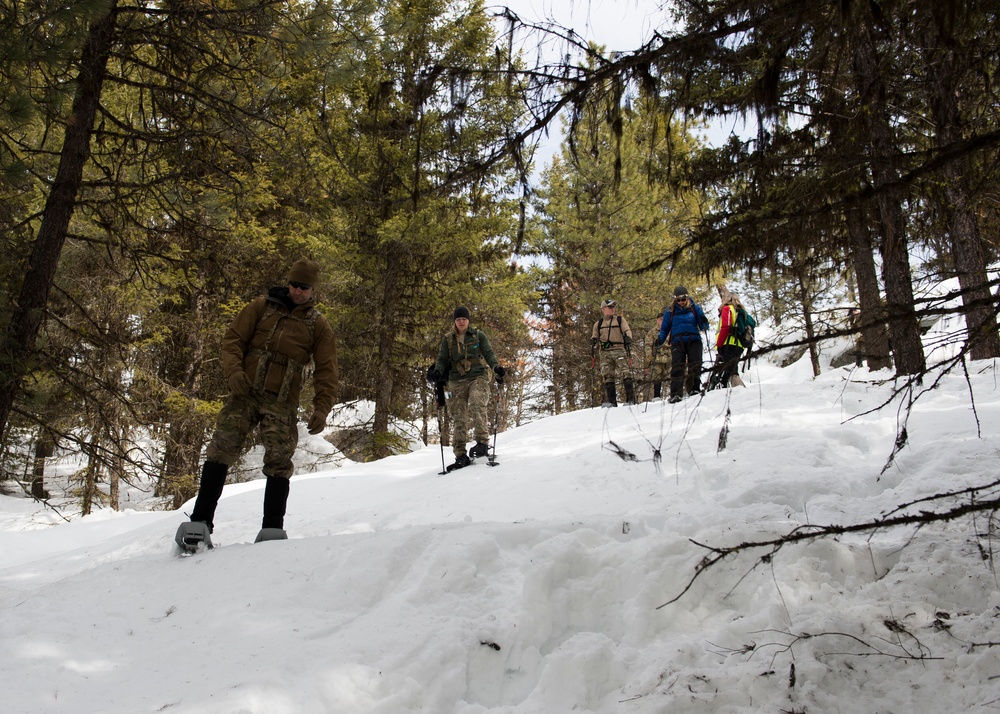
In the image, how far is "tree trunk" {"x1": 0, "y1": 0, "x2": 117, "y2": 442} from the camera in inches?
171

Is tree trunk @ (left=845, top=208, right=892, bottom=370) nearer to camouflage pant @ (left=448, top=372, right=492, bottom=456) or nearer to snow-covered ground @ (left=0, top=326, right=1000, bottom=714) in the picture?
snow-covered ground @ (left=0, top=326, right=1000, bottom=714)

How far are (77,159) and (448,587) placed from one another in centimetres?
419

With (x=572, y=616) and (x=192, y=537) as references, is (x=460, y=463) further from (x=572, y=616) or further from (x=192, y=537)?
(x=572, y=616)

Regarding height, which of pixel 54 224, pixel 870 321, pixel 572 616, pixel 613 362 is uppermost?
pixel 54 224

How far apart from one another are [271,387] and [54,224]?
1.99m

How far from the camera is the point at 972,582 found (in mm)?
2932

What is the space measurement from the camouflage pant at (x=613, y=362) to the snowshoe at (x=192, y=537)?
843 cm

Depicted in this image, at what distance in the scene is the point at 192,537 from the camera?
14.3 ft

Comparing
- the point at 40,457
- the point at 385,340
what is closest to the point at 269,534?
the point at 40,457

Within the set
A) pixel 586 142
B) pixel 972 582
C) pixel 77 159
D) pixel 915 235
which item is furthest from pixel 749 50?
pixel 77 159

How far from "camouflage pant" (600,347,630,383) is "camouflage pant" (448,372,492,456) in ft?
12.1

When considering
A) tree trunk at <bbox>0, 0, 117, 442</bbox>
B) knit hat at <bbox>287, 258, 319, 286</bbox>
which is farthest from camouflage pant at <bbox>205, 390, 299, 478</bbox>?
tree trunk at <bbox>0, 0, 117, 442</bbox>

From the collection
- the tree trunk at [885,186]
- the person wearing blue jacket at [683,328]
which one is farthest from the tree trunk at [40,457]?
the person wearing blue jacket at [683,328]

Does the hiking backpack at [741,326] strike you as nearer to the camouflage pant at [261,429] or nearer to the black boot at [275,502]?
the camouflage pant at [261,429]
